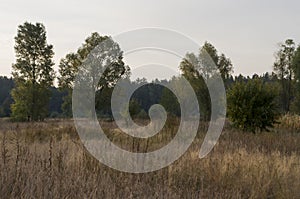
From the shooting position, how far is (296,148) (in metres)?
9.36

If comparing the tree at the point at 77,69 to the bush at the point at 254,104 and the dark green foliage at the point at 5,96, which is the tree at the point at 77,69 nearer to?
the bush at the point at 254,104

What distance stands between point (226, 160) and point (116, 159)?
6.07 feet

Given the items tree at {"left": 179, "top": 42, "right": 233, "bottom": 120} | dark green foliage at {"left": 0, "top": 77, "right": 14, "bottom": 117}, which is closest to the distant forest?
dark green foliage at {"left": 0, "top": 77, "right": 14, "bottom": 117}

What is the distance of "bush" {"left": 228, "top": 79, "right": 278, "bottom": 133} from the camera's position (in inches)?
595

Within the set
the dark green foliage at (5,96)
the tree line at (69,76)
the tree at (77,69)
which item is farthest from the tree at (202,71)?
the dark green foliage at (5,96)

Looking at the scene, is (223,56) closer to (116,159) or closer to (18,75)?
(18,75)

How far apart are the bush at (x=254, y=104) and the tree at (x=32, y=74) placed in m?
19.3

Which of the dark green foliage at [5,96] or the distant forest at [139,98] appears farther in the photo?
the dark green foliage at [5,96]

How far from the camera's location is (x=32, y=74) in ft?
98.7

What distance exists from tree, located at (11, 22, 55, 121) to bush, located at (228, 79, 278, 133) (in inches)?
762

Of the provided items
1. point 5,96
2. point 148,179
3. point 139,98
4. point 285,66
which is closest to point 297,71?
point 285,66

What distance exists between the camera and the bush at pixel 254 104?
1512cm

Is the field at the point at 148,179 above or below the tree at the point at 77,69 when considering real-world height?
below

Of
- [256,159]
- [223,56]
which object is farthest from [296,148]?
[223,56]
